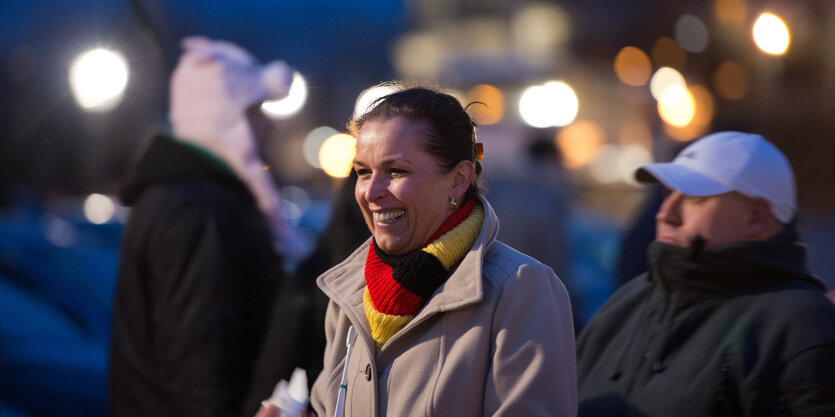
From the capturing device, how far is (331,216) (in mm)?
3381

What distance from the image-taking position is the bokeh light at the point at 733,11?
52.5 feet

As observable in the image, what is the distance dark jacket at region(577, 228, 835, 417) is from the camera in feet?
8.05

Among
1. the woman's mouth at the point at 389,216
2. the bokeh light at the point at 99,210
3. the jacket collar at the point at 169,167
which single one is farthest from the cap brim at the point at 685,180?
the bokeh light at the point at 99,210

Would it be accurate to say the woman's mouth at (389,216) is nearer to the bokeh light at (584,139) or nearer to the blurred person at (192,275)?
the blurred person at (192,275)

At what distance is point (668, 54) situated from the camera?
28969 mm

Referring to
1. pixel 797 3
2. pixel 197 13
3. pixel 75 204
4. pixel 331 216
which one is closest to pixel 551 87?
pixel 797 3

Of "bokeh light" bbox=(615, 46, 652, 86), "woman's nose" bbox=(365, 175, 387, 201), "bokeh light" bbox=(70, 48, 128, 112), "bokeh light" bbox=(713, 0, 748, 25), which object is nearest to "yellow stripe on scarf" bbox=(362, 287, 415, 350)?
"woman's nose" bbox=(365, 175, 387, 201)

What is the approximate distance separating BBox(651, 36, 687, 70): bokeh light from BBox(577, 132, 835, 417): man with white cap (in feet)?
79.1

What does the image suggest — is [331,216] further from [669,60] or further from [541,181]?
[669,60]

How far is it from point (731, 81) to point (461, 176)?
21.8m

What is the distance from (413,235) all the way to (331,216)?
1.10 m

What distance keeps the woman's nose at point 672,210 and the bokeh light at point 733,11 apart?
1416 centimetres

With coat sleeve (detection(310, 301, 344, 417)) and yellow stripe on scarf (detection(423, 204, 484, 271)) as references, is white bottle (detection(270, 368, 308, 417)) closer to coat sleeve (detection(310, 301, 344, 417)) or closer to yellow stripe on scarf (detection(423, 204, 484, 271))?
coat sleeve (detection(310, 301, 344, 417))

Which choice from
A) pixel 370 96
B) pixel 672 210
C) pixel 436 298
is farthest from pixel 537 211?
pixel 436 298
